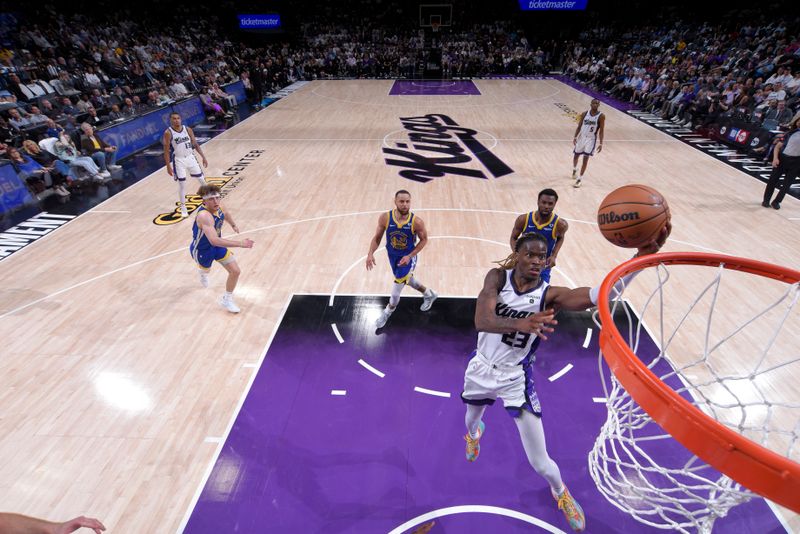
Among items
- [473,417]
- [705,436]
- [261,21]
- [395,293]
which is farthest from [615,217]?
[261,21]

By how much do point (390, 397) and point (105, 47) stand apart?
20163 millimetres

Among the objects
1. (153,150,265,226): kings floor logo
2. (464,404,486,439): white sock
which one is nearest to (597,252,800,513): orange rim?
(464,404,486,439): white sock

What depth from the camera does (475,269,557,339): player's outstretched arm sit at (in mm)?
2191

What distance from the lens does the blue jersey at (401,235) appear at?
447 centimetres

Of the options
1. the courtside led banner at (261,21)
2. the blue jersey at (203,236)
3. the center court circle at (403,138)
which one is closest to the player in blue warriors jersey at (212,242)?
the blue jersey at (203,236)

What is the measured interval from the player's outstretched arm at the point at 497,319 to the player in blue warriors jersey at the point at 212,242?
256 centimetres

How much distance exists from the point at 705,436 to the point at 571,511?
181 cm

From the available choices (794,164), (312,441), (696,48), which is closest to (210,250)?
(312,441)

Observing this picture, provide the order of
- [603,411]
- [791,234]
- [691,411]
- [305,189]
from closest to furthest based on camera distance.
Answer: [691,411], [603,411], [791,234], [305,189]

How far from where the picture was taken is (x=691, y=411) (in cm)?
161

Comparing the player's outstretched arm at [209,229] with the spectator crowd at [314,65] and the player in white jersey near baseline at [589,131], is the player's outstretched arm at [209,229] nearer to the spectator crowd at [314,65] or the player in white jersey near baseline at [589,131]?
the spectator crowd at [314,65]

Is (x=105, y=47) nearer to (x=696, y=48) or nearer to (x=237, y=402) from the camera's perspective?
(x=237, y=402)

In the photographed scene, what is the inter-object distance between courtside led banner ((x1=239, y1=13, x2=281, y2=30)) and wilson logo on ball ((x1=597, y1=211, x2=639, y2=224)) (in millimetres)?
31244

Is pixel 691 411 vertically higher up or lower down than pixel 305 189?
higher up
